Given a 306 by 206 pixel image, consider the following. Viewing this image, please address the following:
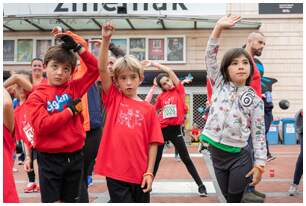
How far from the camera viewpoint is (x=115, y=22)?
50.0ft

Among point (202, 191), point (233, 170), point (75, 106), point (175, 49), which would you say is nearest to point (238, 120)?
point (233, 170)

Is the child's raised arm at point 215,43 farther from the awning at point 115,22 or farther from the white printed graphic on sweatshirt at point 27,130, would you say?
the awning at point 115,22

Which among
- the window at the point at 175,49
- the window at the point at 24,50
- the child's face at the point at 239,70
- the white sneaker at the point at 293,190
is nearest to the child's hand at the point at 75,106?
the child's face at the point at 239,70

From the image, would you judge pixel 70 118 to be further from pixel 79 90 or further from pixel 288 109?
pixel 288 109

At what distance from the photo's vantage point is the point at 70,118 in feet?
9.78

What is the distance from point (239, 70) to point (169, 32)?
1373 centimetres

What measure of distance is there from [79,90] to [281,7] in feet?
47.8

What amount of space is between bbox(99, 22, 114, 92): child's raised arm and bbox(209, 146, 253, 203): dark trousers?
914 mm

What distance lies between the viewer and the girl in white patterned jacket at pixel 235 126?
288 cm

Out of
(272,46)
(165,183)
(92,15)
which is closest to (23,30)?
(92,15)

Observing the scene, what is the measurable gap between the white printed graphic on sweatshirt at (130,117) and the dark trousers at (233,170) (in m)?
0.61

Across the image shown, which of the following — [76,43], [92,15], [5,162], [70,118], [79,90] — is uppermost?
[92,15]

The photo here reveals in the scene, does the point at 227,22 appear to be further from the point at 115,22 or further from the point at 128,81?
the point at 115,22

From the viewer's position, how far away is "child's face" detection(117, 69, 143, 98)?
2865 millimetres
